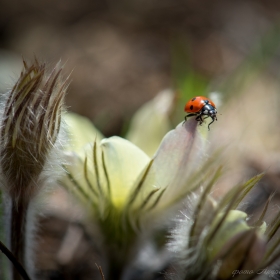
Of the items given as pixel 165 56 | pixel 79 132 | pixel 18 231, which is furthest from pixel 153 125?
pixel 165 56

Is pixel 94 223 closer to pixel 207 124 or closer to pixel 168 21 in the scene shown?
pixel 207 124

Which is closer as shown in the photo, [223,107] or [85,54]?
[223,107]

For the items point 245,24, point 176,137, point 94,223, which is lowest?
point 94,223

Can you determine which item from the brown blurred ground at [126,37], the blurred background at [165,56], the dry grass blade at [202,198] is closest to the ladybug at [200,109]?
the dry grass blade at [202,198]

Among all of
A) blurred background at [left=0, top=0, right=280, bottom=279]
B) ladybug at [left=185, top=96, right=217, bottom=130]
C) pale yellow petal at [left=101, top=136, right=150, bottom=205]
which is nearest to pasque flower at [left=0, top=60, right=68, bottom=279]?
pale yellow petal at [left=101, top=136, right=150, bottom=205]

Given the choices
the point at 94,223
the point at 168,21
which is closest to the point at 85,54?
the point at 168,21

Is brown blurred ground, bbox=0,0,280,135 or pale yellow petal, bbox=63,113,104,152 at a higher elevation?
brown blurred ground, bbox=0,0,280,135

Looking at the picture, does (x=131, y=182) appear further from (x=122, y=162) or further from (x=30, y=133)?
(x=30, y=133)

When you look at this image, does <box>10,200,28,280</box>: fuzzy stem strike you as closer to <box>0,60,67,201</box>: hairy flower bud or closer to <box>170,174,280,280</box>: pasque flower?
<box>0,60,67,201</box>: hairy flower bud
